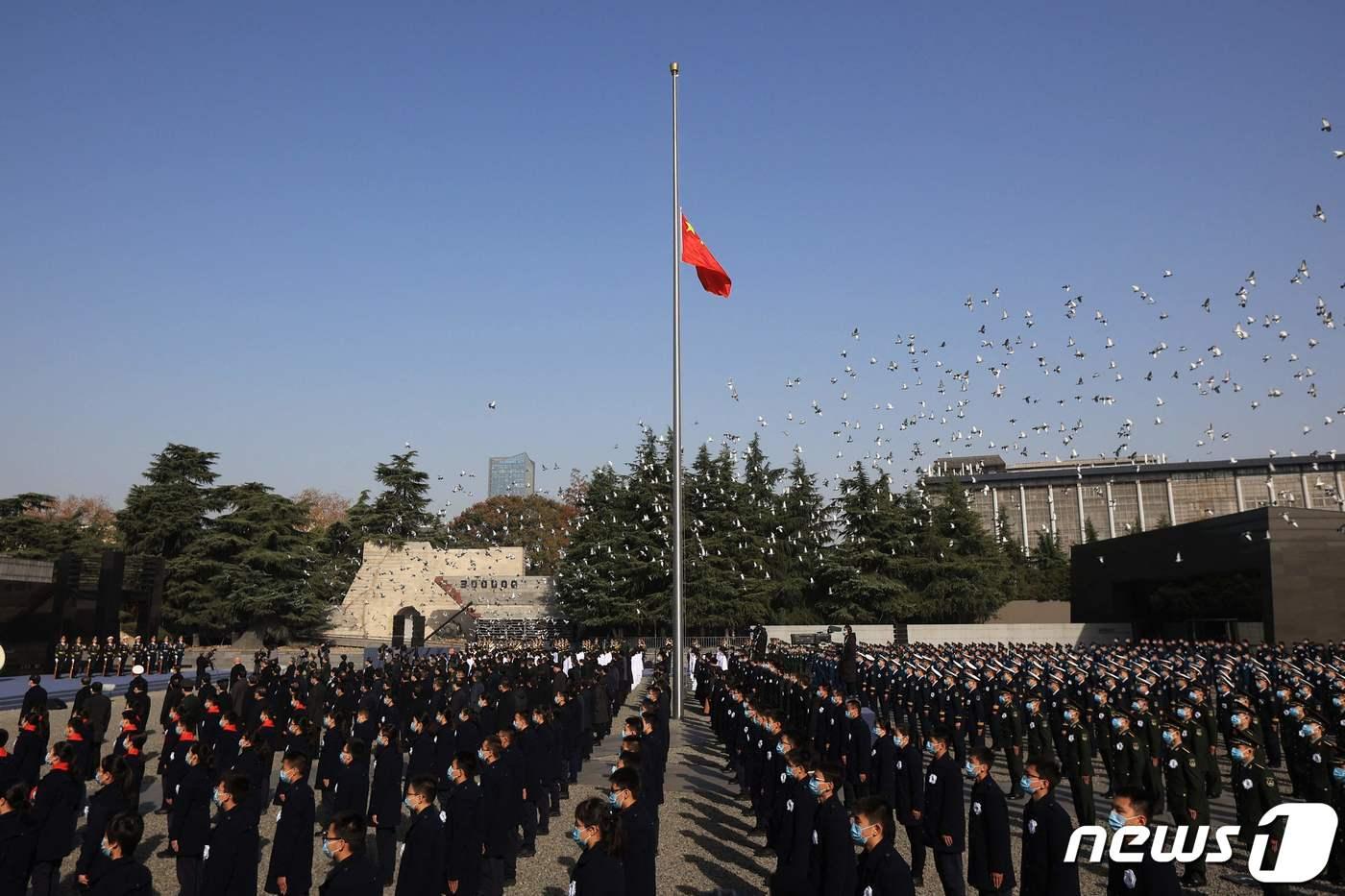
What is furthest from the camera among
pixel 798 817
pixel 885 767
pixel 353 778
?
pixel 885 767

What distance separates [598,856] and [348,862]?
1601 mm

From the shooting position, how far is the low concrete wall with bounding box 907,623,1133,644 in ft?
171

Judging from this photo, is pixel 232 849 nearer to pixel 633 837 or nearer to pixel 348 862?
pixel 348 862

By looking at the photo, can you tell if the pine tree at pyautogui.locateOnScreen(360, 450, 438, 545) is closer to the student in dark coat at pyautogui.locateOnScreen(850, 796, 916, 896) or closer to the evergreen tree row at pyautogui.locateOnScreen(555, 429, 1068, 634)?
the evergreen tree row at pyautogui.locateOnScreen(555, 429, 1068, 634)

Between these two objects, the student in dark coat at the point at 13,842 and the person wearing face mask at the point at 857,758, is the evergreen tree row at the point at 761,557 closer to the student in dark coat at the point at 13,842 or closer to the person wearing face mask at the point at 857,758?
the person wearing face mask at the point at 857,758

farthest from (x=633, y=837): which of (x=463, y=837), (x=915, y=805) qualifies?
(x=915, y=805)

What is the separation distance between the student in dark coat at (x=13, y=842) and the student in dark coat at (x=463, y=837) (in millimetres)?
3327

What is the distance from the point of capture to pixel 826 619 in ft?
204

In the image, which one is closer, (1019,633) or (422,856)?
(422,856)

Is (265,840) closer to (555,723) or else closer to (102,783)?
(102,783)

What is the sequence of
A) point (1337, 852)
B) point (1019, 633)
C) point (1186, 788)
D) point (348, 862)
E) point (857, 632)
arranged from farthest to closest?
point (857, 632) < point (1019, 633) < point (1186, 788) < point (1337, 852) < point (348, 862)

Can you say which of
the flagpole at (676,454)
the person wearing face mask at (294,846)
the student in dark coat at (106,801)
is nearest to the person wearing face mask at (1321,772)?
the person wearing face mask at (294,846)

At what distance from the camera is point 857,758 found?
13.5m

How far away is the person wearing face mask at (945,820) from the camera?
858cm
